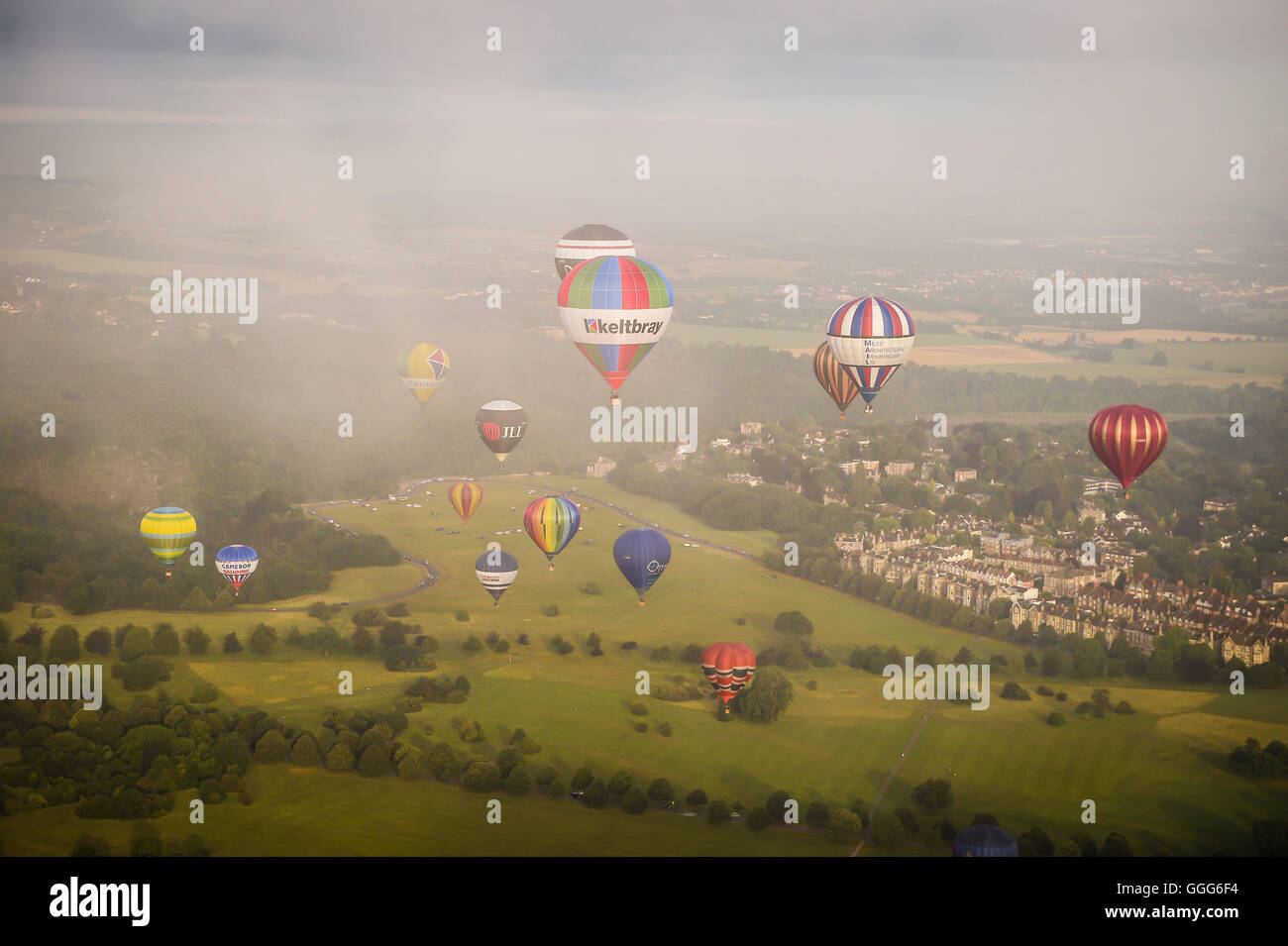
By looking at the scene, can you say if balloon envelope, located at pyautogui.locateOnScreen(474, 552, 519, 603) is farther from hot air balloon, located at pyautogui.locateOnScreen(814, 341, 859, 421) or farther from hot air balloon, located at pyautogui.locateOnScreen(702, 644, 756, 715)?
hot air balloon, located at pyautogui.locateOnScreen(814, 341, 859, 421)

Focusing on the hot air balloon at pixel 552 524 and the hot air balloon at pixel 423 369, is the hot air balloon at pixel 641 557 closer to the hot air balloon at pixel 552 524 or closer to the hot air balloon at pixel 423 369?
the hot air balloon at pixel 552 524

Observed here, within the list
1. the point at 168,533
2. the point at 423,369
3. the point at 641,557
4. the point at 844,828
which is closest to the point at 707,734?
the point at 844,828

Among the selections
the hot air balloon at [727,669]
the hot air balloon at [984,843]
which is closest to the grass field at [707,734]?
the hot air balloon at [727,669]

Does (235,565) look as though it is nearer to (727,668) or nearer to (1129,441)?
(727,668)

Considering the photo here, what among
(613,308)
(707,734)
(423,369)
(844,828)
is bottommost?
(844,828)

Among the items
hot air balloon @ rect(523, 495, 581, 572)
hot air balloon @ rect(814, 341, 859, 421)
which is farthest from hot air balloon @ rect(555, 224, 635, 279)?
hot air balloon @ rect(523, 495, 581, 572)
